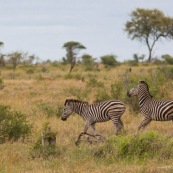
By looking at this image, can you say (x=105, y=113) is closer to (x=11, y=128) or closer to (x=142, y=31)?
(x=11, y=128)

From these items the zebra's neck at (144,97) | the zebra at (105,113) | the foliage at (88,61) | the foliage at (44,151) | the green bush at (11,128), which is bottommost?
the foliage at (44,151)

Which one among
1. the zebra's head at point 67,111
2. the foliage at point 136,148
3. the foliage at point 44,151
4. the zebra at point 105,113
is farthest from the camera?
the zebra's head at point 67,111

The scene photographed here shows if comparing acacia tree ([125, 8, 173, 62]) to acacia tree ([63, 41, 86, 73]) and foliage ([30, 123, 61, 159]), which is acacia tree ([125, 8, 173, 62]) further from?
foliage ([30, 123, 61, 159])

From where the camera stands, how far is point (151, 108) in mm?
10867

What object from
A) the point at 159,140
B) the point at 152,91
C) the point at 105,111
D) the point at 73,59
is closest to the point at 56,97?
the point at 152,91

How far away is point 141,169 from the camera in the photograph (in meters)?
6.84

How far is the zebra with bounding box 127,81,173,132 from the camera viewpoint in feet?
34.4

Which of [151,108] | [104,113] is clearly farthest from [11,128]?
[151,108]

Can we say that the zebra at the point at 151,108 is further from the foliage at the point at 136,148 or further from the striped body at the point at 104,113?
the foliage at the point at 136,148

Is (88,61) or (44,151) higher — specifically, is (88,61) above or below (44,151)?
above

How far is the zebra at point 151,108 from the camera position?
10.5 meters

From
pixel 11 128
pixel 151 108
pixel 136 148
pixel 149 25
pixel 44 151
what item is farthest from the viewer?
pixel 149 25

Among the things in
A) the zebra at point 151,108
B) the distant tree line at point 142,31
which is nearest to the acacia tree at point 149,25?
the distant tree line at point 142,31

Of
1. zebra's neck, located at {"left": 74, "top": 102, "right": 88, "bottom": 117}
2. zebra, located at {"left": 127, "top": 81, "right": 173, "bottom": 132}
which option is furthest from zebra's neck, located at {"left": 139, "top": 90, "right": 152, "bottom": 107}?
zebra's neck, located at {"left": 74, "top": 102, "right": 88, "bottom": 117}
